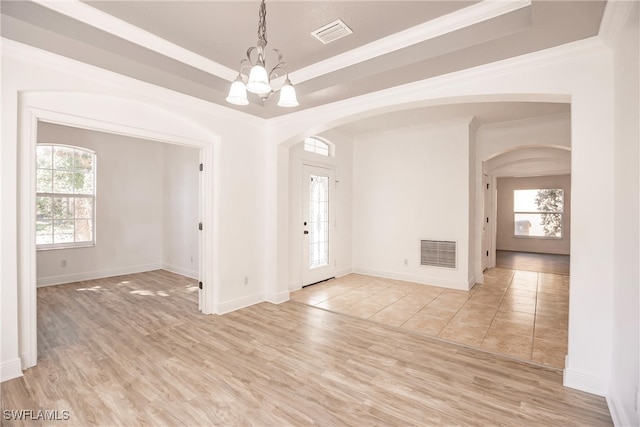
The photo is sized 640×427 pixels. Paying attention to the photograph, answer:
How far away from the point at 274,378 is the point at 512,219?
34.3 feet

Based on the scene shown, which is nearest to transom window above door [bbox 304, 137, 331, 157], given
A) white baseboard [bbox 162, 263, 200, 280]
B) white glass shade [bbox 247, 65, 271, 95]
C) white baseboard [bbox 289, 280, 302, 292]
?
white baseboard [bbox 289, 280, 302, 292]

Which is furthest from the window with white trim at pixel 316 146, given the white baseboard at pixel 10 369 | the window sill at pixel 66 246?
the window sill at pixel 66 246

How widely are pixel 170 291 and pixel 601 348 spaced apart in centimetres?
547

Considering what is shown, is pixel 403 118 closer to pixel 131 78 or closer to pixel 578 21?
pixel 578 21

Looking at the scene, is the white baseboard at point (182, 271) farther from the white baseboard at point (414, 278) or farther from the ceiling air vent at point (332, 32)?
the ceiling air vent at point (332, 32)

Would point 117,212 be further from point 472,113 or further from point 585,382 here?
point 585,382

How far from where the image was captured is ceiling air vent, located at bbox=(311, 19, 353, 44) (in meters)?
2.52

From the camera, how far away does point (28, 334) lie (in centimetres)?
260

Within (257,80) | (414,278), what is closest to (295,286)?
(414,278)

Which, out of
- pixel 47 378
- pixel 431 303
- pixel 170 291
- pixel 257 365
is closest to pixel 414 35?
pixel 257 365

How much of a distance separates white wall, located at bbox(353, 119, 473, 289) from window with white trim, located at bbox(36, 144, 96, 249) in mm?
5301

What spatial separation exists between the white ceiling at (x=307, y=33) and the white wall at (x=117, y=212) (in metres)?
3.68

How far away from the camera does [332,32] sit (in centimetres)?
262

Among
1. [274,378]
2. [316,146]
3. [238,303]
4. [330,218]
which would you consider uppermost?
[316,146]
